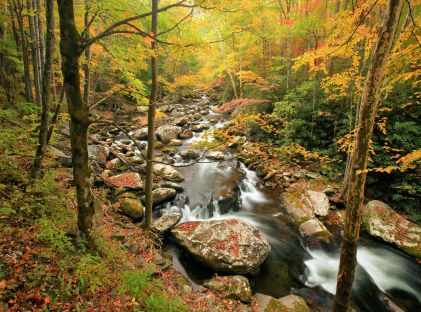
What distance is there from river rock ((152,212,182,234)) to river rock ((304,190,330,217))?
5505mm

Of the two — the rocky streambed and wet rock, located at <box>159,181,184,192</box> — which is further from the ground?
wet rock, located at <box>159,181,184,192</box>

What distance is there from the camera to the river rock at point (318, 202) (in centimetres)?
922

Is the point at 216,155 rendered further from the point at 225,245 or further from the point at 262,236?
the point at 225,245

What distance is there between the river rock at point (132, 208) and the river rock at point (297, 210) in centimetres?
601

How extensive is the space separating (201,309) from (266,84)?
13234 millimetres

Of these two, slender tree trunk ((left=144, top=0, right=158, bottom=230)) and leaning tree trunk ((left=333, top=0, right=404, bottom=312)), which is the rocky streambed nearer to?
slender tree trunk ((left=144, top=0, right=158, bottom=230))

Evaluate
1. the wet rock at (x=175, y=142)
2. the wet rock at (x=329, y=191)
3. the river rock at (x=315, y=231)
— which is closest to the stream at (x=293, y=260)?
the river rock at (x=315, y=231)

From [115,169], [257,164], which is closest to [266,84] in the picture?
[257,164]

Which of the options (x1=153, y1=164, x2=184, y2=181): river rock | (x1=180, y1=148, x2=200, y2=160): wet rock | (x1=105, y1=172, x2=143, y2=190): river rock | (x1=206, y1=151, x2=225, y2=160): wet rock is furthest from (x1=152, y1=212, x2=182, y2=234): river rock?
(x1=206, y1=151, x2=225, y2=160): wet rock

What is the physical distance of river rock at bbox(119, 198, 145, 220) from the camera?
307 inches

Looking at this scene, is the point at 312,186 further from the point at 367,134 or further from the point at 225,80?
the point at 225,80

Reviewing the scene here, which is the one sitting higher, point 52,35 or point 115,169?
point 52,35

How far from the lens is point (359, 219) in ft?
12.8

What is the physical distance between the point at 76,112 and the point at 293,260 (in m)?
7.59
